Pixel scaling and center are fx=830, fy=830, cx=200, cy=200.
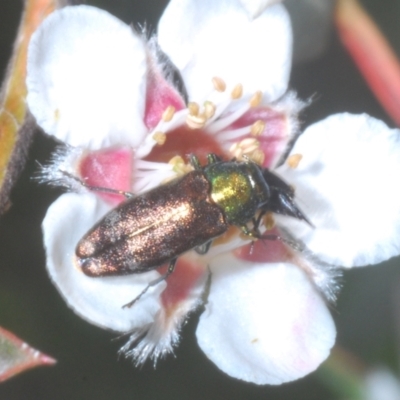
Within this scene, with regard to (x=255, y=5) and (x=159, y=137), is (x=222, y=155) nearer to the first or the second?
(x=159, y=137)

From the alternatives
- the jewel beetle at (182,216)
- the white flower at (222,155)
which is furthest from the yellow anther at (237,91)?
the jewel beetle at (182,216)

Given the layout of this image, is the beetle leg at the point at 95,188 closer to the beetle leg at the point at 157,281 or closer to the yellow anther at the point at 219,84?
the beetle leg at the point at 157,281

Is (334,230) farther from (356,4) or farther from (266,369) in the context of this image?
(356,4)

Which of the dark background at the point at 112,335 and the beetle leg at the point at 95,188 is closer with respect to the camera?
the beetle leg at the point at 95,188

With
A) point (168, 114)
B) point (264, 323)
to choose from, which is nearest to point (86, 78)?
point (168, 114)

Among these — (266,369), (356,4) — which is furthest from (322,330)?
(356,4)

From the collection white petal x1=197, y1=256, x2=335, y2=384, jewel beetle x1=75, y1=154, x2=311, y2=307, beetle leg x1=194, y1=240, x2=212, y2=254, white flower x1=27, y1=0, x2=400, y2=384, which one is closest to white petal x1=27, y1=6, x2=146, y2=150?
white flower x1=27, y1=0, x2=400, y2=384
